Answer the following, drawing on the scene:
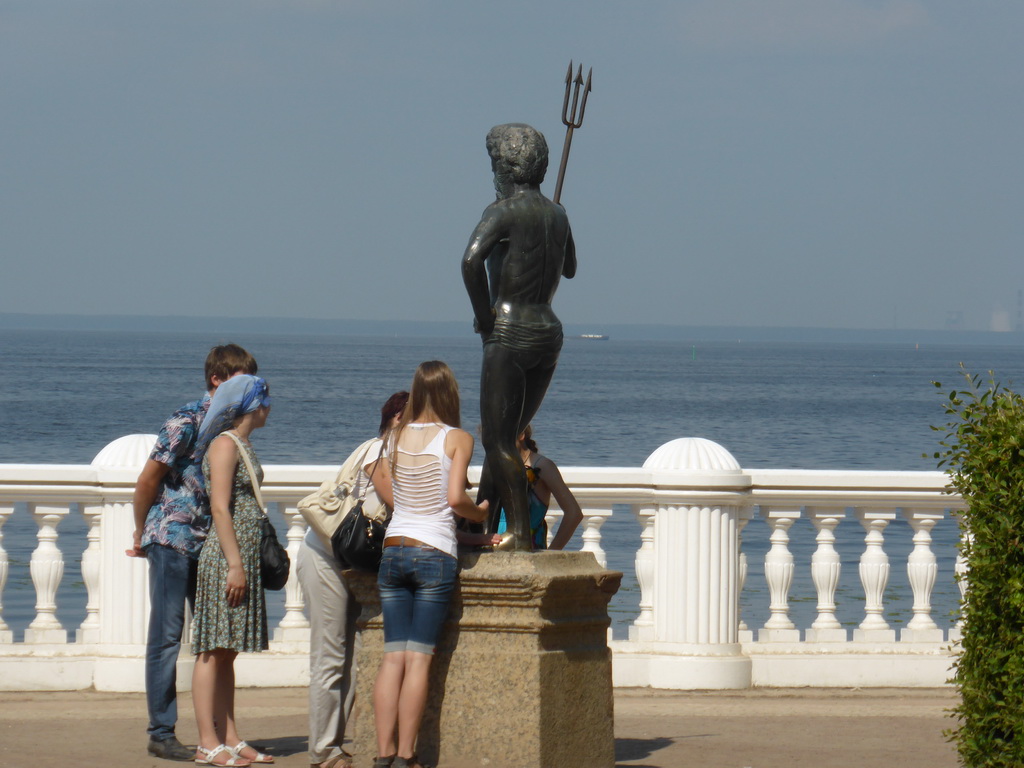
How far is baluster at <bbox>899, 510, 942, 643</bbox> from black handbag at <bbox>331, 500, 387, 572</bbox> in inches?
143

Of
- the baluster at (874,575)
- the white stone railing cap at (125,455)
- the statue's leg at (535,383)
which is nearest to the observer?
the statue's leg at (535,383)

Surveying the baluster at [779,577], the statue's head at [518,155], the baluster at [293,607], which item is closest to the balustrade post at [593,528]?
the baluster at [779,577]

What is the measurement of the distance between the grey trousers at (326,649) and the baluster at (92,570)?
2189 mm

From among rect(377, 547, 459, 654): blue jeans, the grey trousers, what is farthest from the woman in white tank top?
the grey trousers

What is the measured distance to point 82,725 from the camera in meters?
7.48

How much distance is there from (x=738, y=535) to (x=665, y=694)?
0.97m

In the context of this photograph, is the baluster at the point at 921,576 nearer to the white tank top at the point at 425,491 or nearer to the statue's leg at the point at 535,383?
the statue's leg at the point at 535,383

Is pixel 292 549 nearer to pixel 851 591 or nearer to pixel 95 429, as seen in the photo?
pixel 851 591

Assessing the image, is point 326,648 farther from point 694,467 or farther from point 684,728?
point 694,467

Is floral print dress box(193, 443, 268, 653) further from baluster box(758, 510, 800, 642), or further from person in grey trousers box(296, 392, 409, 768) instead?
baluster box(758, 510, 800, 642)

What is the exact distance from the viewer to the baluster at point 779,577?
28.1 ft

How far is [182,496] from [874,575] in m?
4.00

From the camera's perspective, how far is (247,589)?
6.49 m

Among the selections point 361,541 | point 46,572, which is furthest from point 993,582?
point 46,572
